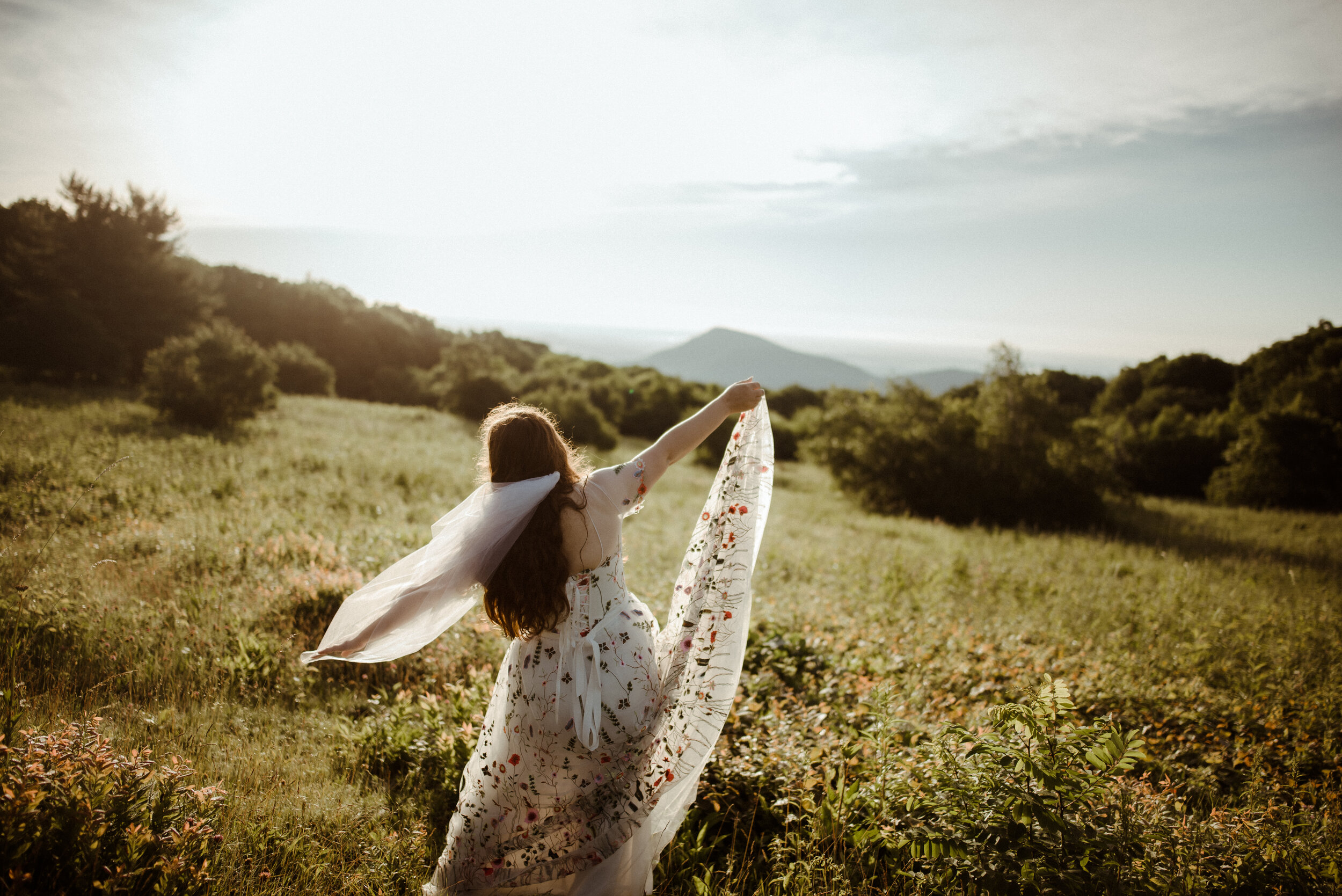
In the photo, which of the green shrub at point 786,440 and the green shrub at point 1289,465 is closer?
the green shrub at point 1289,465

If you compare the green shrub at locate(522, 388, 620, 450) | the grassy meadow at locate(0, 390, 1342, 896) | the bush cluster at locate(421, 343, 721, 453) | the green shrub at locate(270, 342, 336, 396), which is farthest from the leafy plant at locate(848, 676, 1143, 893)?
the green shrub at locate(270, 342, 336, 396)

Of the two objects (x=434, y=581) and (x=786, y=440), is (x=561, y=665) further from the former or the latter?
(x=786, y=440)

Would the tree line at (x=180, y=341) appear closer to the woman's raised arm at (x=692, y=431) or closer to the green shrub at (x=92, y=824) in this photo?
the woman's raised arm at (x=692, y=431)

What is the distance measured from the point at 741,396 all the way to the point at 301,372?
33.7 m

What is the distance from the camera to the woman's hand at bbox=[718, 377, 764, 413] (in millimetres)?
3275

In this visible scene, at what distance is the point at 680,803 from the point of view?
301 centimetres

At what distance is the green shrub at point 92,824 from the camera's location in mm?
2033

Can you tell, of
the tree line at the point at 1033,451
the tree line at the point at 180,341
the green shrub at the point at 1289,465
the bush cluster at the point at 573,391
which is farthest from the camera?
the bush cluster at the point at 573,391

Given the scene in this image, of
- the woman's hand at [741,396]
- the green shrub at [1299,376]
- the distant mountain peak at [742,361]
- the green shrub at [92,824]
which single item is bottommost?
the green shrub at [92,824]

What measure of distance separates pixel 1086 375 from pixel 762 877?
4733cm

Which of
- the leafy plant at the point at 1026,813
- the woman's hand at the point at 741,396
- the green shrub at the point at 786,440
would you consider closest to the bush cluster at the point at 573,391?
the green shrub at the point at 786,440

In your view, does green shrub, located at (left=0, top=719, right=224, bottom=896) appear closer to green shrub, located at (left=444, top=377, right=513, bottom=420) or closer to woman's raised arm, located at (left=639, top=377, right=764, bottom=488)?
woman's raised arm, located at (left=639, top=377, right=764, bottom=488)

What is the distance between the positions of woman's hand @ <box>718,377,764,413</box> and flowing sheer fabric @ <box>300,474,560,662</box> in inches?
44.9

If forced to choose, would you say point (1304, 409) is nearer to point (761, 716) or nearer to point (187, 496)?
point (761, 716)
